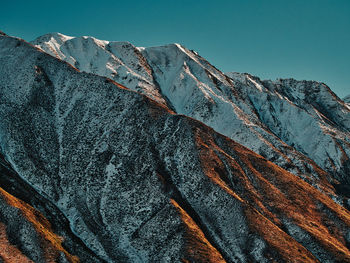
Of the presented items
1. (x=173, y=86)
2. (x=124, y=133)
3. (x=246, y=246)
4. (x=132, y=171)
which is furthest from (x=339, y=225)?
(x=173, y=86)

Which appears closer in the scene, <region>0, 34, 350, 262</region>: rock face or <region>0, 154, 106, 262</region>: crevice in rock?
<region>0, 154, 106, 262</region>: crevice in rock

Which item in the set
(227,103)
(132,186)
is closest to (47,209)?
(132,186)

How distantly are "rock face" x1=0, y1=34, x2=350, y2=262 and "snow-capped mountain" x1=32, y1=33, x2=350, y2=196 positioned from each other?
704 centimetres

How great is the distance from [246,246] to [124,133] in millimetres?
34121

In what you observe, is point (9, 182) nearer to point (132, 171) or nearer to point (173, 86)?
point (132, 171)

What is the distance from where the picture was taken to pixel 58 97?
265 ft

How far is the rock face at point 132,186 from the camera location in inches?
1781

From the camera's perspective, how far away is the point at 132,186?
55875mm

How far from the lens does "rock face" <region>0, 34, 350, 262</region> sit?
45.2 meters

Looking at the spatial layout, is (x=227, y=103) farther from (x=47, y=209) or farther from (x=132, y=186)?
(x=47, y=209)

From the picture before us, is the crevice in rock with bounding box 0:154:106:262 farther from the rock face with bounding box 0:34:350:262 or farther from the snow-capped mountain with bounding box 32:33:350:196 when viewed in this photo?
the snow-capped mountain with bounding box 32:33:350:196

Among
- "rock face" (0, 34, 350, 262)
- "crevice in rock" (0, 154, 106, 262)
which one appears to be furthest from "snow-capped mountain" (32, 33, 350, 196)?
"crevice in rock" (0, 154, 106, 262)

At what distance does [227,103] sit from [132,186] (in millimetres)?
66085

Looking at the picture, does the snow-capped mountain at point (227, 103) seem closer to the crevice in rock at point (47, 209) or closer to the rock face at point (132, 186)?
the rock face at point (132, 186)
